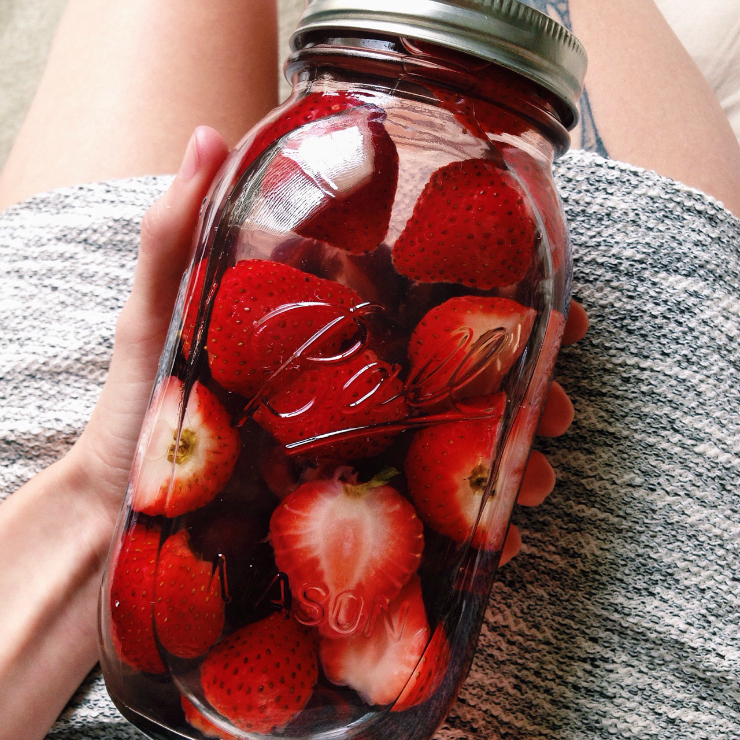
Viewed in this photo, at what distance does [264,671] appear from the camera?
1.23 ft

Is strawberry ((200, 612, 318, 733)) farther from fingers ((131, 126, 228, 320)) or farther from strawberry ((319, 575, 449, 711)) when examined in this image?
fingers ((131, 126, 228, 320))

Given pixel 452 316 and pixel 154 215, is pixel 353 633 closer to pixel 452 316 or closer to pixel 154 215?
pixel 452 316

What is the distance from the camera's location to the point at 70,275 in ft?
2.23

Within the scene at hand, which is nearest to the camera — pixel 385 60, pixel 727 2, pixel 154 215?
pixel 385 60

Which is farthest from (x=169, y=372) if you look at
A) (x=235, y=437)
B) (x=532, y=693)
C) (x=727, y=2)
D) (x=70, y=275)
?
(x=727, y=2)

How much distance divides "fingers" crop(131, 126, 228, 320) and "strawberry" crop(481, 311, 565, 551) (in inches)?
10.4

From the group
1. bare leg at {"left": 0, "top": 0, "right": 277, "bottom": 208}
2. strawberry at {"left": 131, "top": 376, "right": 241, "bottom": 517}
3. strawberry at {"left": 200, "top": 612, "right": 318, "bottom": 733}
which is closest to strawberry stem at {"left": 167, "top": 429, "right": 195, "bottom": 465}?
strawberry at {"left": 131, "top": 376, "right": 241, "bottom": 517}

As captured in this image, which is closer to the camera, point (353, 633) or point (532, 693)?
point (353, 633)

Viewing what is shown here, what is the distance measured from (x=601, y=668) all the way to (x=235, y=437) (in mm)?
422

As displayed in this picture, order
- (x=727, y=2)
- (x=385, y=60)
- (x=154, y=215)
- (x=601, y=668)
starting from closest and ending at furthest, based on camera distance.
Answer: (x=385, y=60) → (x=154, y=215) → (x=601, y=668) → (x=727, y=2)

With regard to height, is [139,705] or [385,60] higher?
[385,60]

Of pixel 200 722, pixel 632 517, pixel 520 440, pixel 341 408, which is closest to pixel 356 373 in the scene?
pixel 341 408

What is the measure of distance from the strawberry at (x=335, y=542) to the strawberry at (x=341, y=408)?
0.06ft

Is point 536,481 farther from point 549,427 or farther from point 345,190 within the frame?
point 345,190
